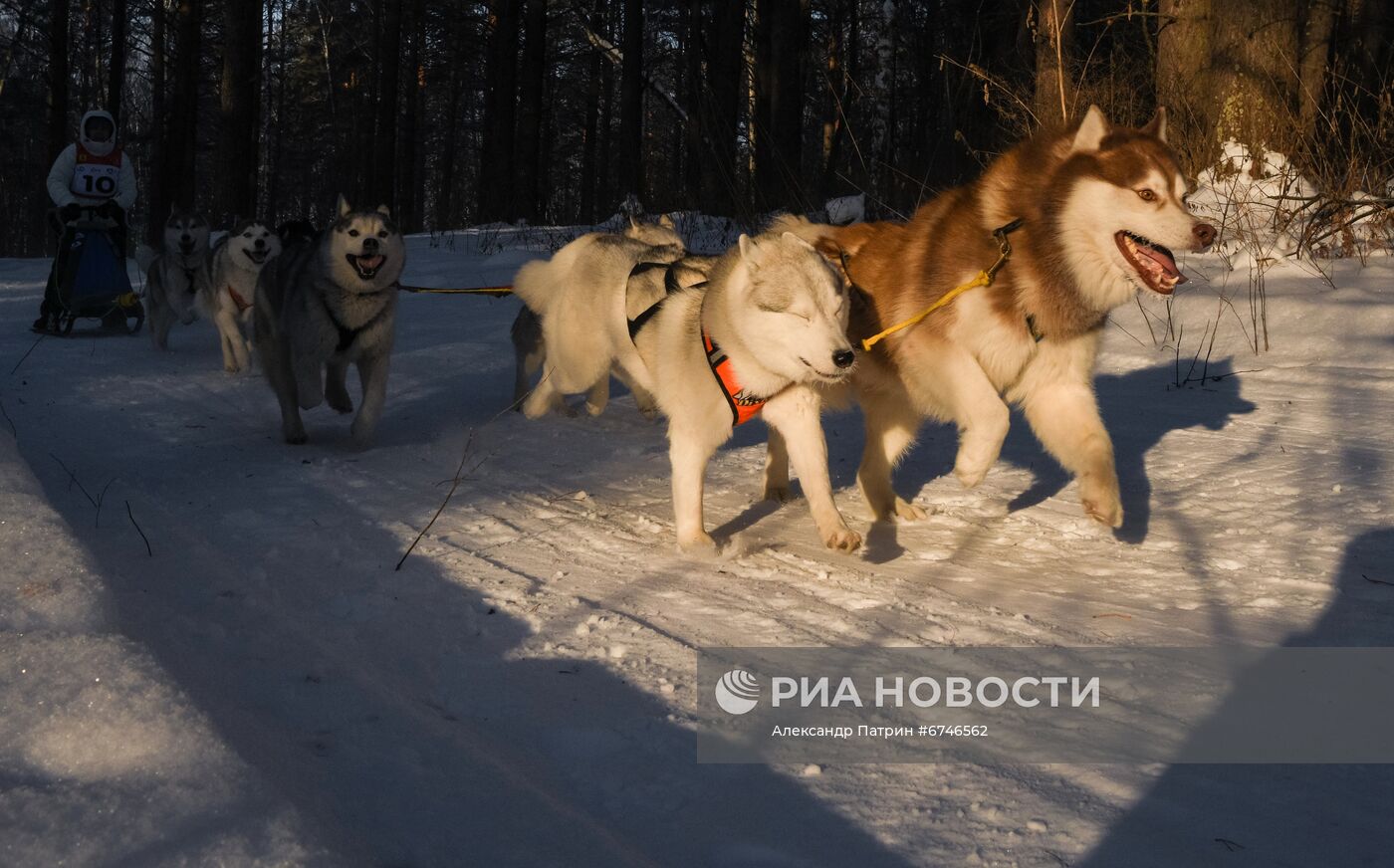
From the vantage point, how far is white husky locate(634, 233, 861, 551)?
3957 mm

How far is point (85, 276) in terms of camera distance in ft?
34.4

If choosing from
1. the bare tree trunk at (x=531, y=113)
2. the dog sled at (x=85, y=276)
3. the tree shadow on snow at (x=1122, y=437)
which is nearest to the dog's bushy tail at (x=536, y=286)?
the tree shadow on snow at (x=1122, y=437)

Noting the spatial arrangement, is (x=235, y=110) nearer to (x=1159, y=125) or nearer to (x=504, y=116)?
(x=504, y=116)

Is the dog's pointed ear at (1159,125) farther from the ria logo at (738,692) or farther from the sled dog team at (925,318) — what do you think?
the ria logo at (738,692)

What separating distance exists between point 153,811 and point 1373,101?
1205cm

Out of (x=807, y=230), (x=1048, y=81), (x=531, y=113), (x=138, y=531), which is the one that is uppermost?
(x=531, y=113)

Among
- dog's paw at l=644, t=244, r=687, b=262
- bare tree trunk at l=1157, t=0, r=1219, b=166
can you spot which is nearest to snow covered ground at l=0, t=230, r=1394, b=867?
dog's paw at l=644, t=244, r=687, b=262

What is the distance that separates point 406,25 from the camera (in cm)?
3181

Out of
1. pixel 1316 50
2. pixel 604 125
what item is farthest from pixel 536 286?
pixel 604 125

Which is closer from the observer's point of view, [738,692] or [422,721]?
[422,721]

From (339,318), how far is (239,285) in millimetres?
3175

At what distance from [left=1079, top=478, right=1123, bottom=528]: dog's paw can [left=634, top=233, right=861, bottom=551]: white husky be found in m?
0.89

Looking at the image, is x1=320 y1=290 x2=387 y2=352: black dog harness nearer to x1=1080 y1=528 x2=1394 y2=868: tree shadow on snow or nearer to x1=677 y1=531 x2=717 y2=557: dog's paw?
x1=677 y1=531 x2=717 y2=557: dog's paw

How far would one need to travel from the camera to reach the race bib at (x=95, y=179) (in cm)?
1080
